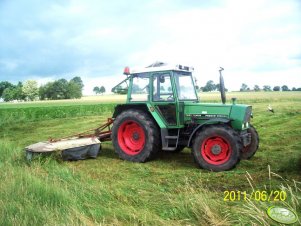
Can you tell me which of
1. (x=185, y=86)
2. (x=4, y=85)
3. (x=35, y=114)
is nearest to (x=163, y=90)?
(x=185, y=86)

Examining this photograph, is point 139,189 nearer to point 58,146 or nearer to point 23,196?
point 23,196

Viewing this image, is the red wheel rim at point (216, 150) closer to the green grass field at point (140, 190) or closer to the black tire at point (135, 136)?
the green grass field at point (140, 190)

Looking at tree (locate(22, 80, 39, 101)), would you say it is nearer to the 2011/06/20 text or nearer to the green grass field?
the green grass field

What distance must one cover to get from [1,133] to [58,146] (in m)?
7.70

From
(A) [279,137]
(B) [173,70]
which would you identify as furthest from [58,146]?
(A) [279,137]

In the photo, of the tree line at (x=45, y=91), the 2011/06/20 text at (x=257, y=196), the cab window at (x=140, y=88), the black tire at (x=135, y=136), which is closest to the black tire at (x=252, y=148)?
the black tire at (x=135, y=136)

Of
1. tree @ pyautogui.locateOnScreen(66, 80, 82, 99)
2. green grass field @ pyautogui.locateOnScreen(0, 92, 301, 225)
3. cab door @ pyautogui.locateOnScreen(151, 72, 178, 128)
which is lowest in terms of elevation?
green grass field @ pyautogui.locateOnScreen(0, 92, 301, 225)

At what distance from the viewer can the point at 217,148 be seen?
7.00m

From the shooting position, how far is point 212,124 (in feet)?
23.6

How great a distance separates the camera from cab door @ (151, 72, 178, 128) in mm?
7848

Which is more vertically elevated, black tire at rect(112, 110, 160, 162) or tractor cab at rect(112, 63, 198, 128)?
tractor cab at rect(112, 63, 198, 128)

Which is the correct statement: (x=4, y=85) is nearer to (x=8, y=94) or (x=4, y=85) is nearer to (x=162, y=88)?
(x=8, y=94)
